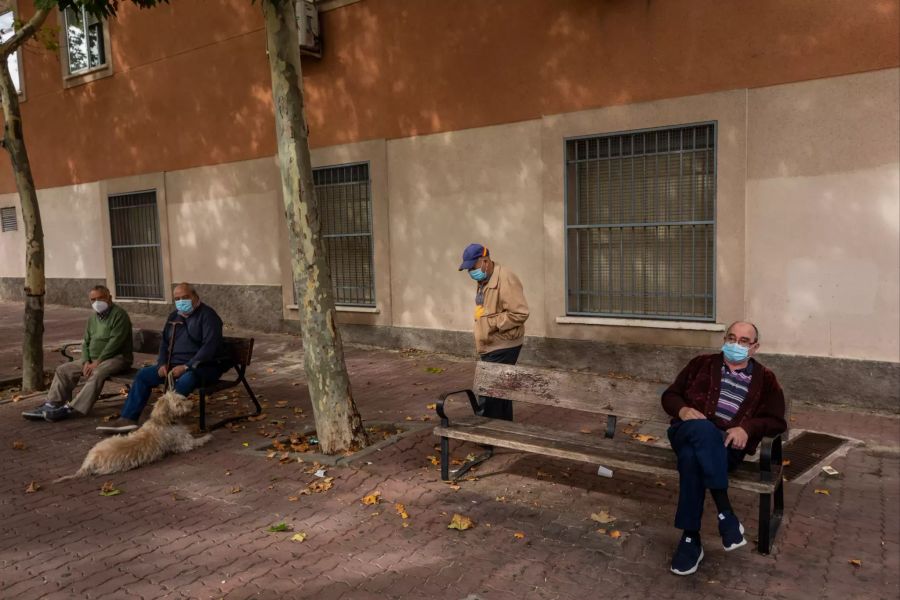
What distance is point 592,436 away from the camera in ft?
15.9

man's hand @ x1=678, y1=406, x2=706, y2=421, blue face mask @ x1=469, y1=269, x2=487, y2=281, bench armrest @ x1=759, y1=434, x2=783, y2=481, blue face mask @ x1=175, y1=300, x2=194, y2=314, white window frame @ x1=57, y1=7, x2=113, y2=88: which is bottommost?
bench armrest @ x1=759, y1=434, x2=783, y2=481

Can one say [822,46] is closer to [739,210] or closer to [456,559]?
[739,210]

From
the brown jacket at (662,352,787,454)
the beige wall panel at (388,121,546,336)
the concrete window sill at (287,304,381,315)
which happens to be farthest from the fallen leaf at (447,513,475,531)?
the concrete window sill at (287,304,381,315)

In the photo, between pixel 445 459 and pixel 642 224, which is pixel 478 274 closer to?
pixel 445 459

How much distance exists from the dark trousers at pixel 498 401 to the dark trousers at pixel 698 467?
1948 millimetres

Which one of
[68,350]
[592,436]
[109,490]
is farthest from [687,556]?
[68,350]

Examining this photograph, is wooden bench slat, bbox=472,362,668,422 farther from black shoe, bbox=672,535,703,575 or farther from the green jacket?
the green jacket

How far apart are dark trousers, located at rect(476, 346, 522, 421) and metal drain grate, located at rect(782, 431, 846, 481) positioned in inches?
83.2

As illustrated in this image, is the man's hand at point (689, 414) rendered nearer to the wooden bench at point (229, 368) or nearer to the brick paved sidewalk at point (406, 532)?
the brick paved sidewalk at point (406, 532)

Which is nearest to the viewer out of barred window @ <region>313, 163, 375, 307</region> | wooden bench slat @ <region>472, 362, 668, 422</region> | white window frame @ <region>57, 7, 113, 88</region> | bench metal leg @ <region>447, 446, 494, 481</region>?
wooden bench slat @ <region>472, 362, 668, 422</region>

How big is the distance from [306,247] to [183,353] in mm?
2060

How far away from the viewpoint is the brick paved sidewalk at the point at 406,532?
11.8 feet

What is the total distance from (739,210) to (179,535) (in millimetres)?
6097

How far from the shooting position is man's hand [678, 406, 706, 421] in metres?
3.90
